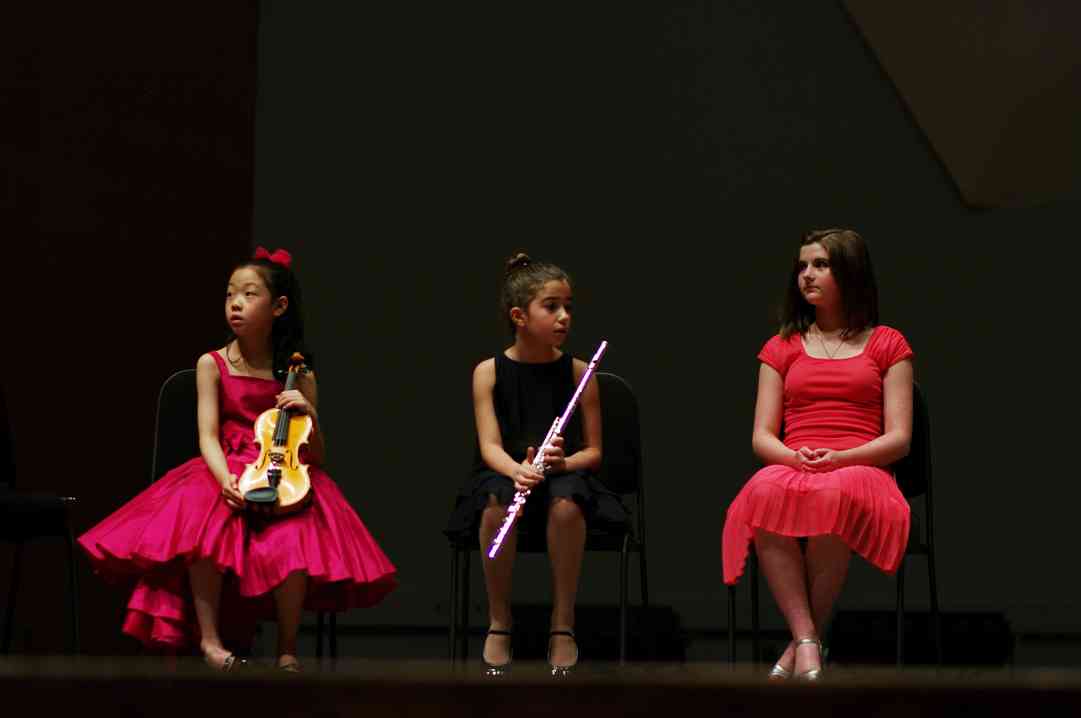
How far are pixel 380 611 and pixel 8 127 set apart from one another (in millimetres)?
1701

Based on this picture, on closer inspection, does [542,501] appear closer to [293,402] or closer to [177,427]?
[293,402]

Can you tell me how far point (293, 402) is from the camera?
2.80m

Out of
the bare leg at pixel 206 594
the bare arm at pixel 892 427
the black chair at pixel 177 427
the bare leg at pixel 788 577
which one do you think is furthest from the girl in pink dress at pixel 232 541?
the bare arm at pixel 892 427

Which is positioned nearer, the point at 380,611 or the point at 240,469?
the point at 240,469

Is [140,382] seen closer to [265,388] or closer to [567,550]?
[265,388]

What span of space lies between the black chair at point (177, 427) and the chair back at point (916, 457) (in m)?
1.34

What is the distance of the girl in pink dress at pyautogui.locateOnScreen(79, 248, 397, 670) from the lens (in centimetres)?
268

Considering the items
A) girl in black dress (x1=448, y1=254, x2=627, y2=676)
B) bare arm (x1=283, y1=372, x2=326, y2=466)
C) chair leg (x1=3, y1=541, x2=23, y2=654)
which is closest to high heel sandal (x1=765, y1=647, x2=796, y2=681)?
girl in black dress (x1=448, y1=254, x2=627, y2=676)

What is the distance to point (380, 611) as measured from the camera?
3990 mm

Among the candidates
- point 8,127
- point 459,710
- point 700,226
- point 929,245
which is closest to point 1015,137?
point 929,245

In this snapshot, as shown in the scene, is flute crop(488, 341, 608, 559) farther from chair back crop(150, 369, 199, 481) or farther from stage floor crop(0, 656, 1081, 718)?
stage floor crop(0, 656, 1081, 718)

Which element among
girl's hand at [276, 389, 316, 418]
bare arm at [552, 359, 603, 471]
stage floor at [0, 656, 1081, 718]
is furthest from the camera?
bare arm at [552, 359, 603, 471]

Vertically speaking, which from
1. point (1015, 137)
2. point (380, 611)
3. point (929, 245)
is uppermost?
point (1015, 137)

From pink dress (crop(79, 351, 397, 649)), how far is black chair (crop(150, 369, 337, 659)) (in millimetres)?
223
